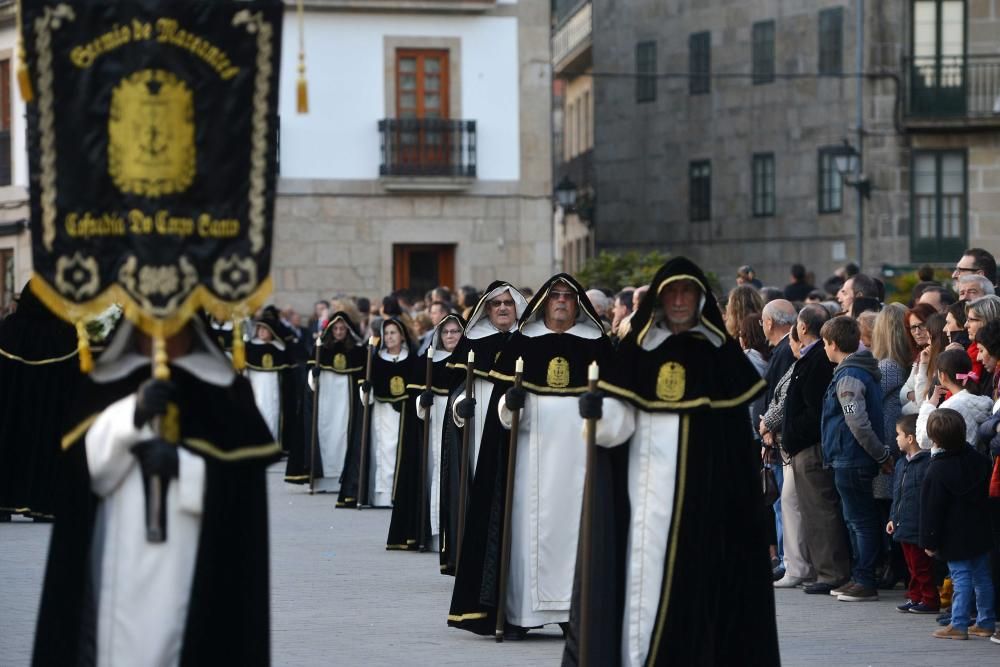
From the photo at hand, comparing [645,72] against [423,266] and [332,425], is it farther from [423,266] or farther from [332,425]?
[332,425]

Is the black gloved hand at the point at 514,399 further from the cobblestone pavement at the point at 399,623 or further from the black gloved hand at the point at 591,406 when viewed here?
the black gloved hand at the point at 591,406

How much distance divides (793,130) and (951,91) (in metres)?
3.28

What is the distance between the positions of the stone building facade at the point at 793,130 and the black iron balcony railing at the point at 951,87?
0.03 m

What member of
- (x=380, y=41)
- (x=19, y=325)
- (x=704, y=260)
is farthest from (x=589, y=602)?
(x=704, y=260)

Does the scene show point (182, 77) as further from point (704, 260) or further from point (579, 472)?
point (704, 260)

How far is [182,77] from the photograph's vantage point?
7.38 metres

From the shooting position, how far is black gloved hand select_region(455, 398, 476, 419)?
43.3 ft

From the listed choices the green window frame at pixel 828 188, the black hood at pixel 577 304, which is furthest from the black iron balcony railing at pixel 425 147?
the black hood at pixel 577 304

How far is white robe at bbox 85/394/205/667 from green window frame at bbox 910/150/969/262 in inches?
1243

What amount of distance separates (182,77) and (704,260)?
34417 millimetres

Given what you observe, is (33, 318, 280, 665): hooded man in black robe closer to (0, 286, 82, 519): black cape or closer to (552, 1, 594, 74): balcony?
(0, 286, 82, 519): black cape

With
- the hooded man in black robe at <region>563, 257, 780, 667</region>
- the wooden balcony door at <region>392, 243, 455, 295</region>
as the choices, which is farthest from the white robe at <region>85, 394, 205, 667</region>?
the wooden balcony door at <region>392, 243, 455, 295</region>

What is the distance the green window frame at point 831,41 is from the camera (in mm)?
A: 37875

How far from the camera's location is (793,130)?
39000 mm
